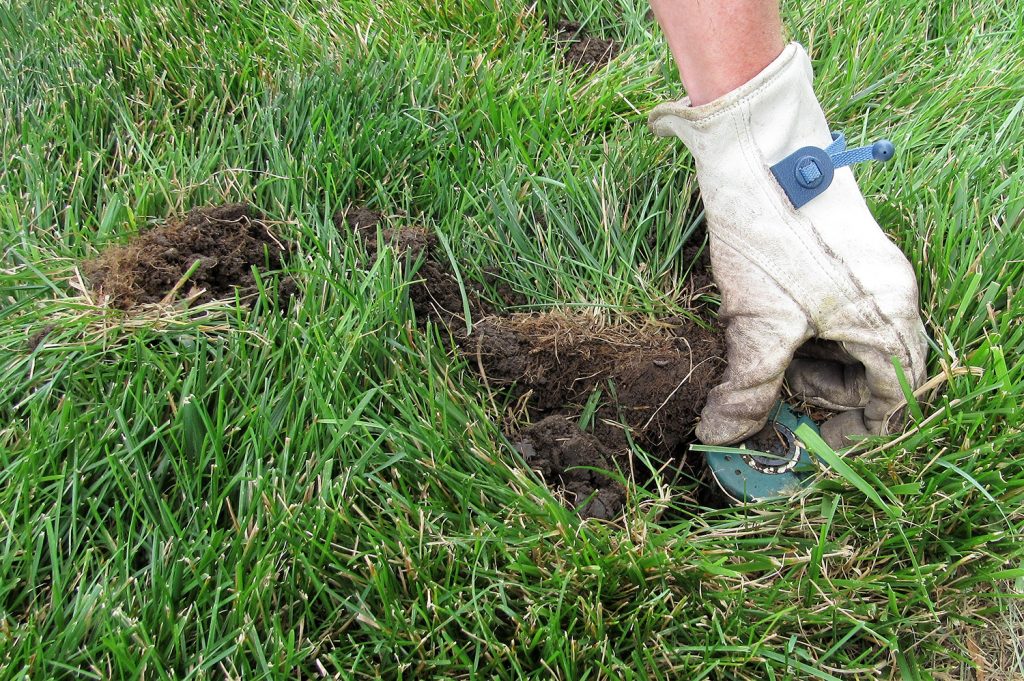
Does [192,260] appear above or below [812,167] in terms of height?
below

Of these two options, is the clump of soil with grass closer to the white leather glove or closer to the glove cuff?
the white leather glove

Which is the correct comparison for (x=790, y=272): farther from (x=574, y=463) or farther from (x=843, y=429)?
(x=574, y=463)

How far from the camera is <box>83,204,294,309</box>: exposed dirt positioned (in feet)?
6.11

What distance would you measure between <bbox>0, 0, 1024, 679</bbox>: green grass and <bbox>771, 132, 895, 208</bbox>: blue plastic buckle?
12.5 inches

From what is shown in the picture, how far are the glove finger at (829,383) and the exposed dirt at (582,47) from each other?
1.38 metres

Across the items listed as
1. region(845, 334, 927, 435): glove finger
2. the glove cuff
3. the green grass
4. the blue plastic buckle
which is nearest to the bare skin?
the glove cuff

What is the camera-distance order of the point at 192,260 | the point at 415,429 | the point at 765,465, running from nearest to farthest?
the point at 415,429 → the point at 765,465 → the point at 192,260

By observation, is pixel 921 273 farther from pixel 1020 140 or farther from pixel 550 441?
pixel 550 441

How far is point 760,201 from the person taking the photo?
68.3 inches

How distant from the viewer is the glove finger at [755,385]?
1.70m

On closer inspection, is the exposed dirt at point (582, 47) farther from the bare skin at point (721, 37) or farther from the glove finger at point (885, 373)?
the glove finger at point (885, 373)

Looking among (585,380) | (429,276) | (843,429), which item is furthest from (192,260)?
(843,429)

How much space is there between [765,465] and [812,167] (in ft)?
2.09

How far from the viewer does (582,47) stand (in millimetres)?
2828
